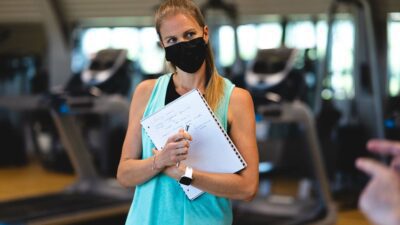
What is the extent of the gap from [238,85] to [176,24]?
182 inches

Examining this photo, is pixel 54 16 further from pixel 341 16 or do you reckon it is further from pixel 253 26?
pixel 341 16

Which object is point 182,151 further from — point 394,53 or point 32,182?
point 32,182

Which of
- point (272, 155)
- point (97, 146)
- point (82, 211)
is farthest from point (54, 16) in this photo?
point (82, 211)

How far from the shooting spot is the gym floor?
276 inches

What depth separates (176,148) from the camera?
1430mm

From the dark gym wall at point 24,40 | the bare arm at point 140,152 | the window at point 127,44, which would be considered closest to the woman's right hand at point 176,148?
the bare arm at point 140,152

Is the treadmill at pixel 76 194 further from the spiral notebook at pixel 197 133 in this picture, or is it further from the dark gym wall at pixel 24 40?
the dark gym wall at pixel 24 40

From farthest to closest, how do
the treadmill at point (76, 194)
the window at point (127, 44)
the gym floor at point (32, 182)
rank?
the window at point (127, 44)
the gym floor at point (32, 182)
the treadmill at point (76, 194)

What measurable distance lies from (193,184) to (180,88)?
0.86 feet

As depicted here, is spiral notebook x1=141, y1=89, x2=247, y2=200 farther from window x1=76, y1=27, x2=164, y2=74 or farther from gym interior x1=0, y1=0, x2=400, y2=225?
window x1=76, y1=27, x2=164, y2=74

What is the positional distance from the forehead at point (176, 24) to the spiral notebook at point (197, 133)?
7.0 inches

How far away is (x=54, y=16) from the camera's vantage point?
387 inches

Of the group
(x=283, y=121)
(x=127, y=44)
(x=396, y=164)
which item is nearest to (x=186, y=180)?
(x=396, y=164)

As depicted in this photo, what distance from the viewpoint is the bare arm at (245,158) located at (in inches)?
59.2
